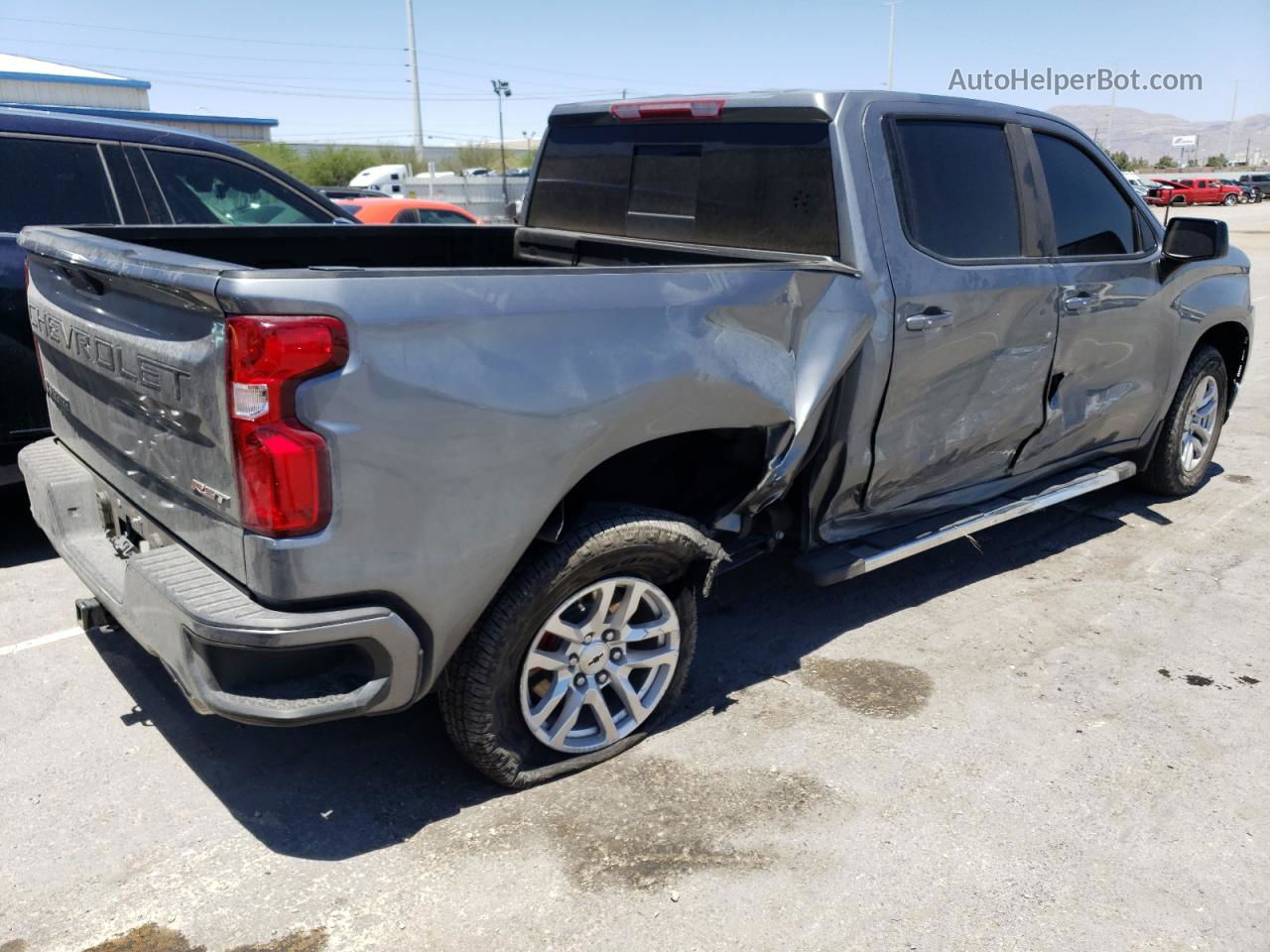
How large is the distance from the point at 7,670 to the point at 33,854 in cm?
123

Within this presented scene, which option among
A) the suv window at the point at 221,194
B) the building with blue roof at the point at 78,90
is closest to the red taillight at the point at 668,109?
the suv window at the point at 221,194

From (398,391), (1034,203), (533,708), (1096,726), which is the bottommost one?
(1096,726)

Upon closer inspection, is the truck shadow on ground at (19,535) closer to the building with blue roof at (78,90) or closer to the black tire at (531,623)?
the black tire at (531,623)

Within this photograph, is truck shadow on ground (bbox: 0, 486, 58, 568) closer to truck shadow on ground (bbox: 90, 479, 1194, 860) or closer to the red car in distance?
truck shadow on ground (bbox: 90, 479, 1194, 860)

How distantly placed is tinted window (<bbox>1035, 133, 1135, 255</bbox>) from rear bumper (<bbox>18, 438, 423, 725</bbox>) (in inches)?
129

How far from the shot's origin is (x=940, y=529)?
167 inches

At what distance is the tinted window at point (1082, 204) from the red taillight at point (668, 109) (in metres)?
1.40

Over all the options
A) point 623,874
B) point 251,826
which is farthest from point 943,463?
point 251,826

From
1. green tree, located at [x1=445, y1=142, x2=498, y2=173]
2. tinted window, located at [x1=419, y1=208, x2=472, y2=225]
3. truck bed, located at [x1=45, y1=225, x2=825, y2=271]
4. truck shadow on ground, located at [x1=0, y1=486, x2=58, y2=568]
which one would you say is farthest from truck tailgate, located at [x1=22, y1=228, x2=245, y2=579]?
green tree, located at [x1=445, y1=142, x2=498, y2=173]

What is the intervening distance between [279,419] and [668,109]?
2.44m

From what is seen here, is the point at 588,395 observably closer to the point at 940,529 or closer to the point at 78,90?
the point at 940,529

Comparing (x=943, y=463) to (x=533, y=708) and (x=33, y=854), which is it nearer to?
(x=533, y=708)

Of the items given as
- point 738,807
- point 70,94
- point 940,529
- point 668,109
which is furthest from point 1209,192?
point 738,807

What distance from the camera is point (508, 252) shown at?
5.16 metres
